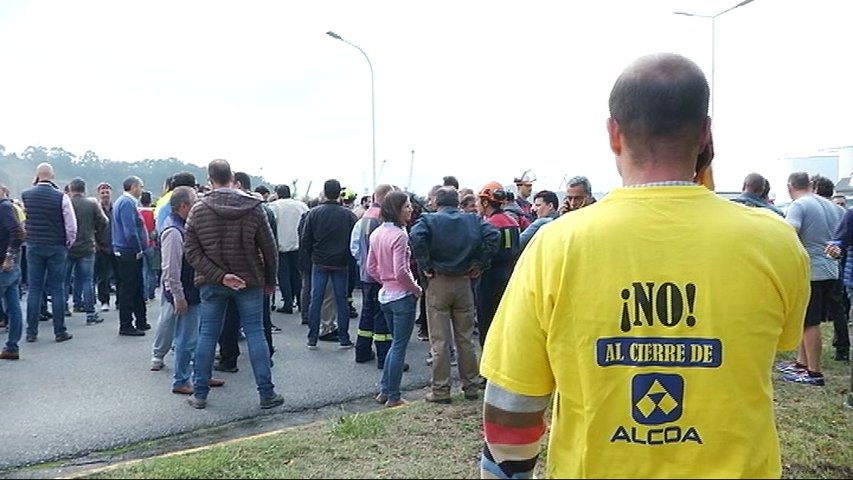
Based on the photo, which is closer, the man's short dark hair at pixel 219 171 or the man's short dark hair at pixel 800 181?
the man's short dark hair at pixel 219 171

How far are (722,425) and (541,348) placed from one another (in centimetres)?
45

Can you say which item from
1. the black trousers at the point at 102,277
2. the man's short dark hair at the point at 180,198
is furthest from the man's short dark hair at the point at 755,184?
the black trousers at the point at 102,277

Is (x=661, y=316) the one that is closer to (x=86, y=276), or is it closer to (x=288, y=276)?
(x=288, y=276)

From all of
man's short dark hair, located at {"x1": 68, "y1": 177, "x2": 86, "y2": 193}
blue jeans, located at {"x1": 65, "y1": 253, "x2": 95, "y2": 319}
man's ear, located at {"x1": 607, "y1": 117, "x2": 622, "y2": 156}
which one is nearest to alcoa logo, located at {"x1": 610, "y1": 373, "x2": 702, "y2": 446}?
man's ear, located at {"x1": 607, "y1": 117, "x2": 622, "y2": 156}

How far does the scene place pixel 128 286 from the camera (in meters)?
8.83

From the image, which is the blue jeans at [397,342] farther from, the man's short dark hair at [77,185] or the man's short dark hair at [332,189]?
the man's short dark hair at [77,185]

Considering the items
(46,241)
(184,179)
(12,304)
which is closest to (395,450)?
(184,179)

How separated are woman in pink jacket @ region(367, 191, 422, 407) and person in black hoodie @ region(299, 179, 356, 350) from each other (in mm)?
1769

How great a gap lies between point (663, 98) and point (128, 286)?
27.8 ft

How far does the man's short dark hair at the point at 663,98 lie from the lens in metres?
1.65

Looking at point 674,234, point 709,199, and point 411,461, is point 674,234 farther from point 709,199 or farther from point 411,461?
point 411,461

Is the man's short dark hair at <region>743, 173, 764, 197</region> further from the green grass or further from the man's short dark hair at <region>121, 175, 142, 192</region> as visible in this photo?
the man's short dark hair at <region>121, 175, 142, 192</region>

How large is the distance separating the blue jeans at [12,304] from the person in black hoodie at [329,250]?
321 cm

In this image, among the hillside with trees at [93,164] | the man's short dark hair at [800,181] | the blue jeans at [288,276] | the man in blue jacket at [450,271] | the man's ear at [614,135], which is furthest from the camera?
the hillside with trees at [93,164]
